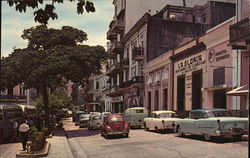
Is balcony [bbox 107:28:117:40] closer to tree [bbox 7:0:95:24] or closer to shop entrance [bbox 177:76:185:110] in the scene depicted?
shop entrance [bbox 177:76:185:110]

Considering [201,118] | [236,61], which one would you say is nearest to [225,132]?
[201,118]

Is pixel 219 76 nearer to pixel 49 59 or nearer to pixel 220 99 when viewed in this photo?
pixel 220 99

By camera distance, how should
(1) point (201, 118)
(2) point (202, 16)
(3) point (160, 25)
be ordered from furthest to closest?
(2) point (202, 16) < (3) point (160, 25) < (1) point (201, 118)

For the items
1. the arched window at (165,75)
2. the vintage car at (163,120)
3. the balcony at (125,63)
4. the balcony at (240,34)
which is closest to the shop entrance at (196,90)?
the vintage car at (163,120)

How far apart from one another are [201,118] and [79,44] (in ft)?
53.8

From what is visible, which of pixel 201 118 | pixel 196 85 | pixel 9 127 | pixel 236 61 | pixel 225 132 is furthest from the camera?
pixel 196 85

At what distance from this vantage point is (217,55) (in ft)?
83.3

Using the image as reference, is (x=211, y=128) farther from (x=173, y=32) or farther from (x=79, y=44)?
(x=173, y=32)

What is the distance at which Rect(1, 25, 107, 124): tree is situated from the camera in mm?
28062

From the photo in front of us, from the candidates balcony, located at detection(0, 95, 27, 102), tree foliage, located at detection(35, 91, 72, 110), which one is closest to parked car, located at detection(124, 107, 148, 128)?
balcony, located at detection(0, 95, 27, 102)

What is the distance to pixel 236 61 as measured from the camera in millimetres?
22703

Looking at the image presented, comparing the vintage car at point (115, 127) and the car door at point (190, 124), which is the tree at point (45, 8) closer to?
the car door at point (190, 124)

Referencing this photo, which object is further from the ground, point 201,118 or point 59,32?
point 59,32

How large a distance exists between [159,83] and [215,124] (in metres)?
22.2
